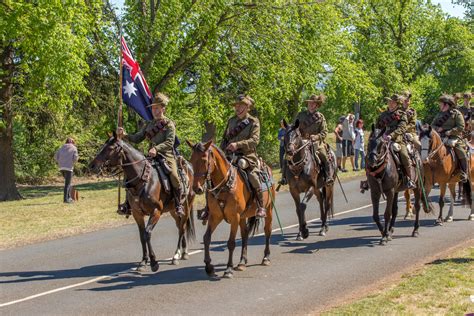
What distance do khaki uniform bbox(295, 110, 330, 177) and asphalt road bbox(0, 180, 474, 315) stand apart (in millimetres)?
1762

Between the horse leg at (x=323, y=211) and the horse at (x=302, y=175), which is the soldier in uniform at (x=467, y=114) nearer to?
the horse leg at (x=323, y=211)

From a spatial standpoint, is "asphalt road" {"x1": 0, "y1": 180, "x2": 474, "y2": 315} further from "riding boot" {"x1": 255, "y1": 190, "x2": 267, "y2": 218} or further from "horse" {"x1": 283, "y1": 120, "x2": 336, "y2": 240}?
"riding boot" {"x1": 255, "y1": 190, "x2": 267, "y2": 218}

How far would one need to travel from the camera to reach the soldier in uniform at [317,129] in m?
15.0

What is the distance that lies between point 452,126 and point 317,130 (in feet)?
12.9

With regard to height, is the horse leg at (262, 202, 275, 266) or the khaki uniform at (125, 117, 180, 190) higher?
the khaki uniform at (125, 117, 180, 190)

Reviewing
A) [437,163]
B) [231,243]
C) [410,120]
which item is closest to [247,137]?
[231,243]

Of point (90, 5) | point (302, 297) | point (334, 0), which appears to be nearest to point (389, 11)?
point (334, 0)

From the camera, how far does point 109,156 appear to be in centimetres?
1107

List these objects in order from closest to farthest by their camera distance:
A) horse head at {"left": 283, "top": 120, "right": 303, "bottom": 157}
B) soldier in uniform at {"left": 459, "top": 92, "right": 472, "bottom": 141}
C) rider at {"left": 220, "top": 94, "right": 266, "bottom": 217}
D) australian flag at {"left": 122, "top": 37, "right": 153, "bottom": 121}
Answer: rider at {"left": 220, "top": 94, "right": 266, "bottom": 217} < horse head at {"left": 283, "top": 120, "right": 303, "bottom": 157} < australian flag at {"left": 122, "top": 37, "right": 153, "bottom": 121} < soldier in uniform at {"left": 459, "top": 92, "right": 472, "bottom": 141}

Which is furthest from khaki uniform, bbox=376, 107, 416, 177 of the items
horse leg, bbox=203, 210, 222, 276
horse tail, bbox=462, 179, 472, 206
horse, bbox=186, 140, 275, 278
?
horse leg, bbox=203, 210, 222, 276

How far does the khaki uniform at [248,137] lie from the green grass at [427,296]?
9.91 ft

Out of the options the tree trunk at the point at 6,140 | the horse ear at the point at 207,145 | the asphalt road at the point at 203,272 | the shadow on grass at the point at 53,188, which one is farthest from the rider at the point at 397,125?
the shadow on grass at the point at 53,188

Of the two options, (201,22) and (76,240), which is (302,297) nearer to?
(76,240)

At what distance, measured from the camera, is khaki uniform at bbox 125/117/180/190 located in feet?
39.4
